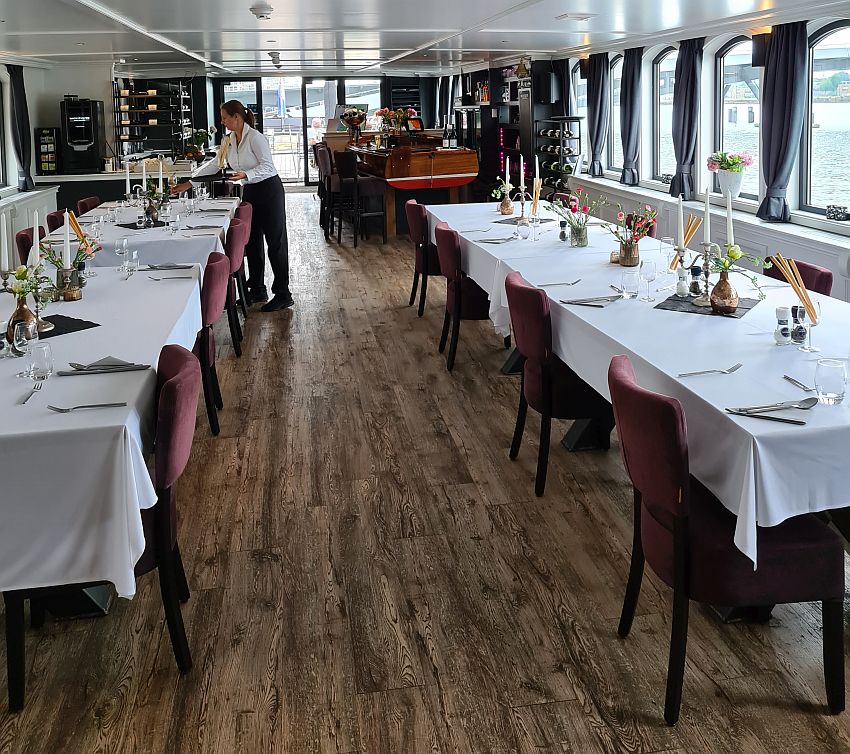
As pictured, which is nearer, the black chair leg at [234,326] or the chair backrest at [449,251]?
the chair backrest at [449,251]

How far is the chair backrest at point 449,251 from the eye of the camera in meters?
5.79

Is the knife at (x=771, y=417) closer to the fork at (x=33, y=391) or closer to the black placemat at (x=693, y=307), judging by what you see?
the black placemat at (x=693, y=307)

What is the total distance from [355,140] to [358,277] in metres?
5.80

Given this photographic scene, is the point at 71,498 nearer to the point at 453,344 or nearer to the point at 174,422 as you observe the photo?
the point at 174,422

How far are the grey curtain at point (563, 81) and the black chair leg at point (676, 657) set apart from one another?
10.8m

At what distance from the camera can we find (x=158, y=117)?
14.3 metres

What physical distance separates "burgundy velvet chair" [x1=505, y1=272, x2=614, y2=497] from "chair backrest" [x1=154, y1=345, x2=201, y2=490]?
164cm

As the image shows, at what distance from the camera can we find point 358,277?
9398 mm

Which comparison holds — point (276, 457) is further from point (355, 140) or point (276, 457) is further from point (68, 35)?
point (355, 140)

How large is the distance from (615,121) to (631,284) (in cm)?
820

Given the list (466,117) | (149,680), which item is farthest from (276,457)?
(466,117)

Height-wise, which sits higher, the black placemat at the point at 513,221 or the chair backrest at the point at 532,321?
the black placemat at the point at 513,221

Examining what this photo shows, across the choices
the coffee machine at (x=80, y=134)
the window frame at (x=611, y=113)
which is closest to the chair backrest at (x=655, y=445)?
the window frame at (x=611, y=113)

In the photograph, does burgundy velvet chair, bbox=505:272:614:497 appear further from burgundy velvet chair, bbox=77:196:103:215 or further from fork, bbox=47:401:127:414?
burgundy velvet chair, bbox=77:196:103:215
